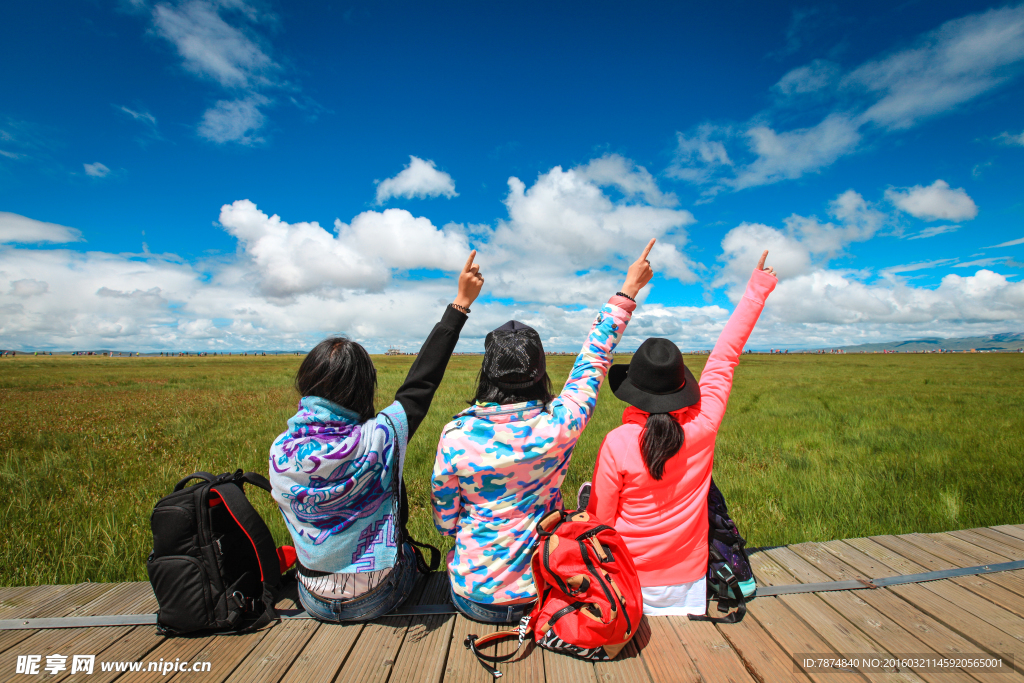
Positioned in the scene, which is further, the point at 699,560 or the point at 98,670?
the point at 699,560

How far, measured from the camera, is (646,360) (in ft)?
8.22

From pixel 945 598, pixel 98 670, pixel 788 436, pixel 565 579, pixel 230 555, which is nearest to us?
pixel 565 579

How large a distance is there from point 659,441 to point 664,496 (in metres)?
0.43

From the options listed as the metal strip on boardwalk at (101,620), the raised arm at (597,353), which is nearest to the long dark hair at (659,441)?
the raised arm at (597,353)

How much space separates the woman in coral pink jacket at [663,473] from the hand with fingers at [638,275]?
370 mm

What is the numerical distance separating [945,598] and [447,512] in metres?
3.48

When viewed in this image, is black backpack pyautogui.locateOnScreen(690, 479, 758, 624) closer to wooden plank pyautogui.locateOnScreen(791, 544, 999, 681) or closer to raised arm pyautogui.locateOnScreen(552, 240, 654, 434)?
wooden plank pyautogui.locateOnScreen(791, 544, 999, 681)

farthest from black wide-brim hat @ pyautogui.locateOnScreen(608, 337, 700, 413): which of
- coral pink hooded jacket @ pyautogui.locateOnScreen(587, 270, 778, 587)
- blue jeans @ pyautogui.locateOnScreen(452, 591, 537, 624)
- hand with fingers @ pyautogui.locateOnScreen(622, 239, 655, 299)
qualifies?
blue jeans @ pyautogui.locateOnScreen(452, 591, 537, 624)

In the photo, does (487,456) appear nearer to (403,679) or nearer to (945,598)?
(403,679)

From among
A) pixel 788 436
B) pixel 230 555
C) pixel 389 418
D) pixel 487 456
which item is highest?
pixel 389 418

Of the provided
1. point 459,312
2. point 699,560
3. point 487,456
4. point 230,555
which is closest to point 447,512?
point 487,456

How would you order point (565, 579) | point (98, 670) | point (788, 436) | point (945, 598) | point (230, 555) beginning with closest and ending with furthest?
point (565, 579) < point (98, 670) < point (230, 555) < point (945, 598) < point (788, 436)

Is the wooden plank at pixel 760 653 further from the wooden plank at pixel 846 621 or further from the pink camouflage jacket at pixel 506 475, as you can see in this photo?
the pink camouflage jacket at pixel 506 475

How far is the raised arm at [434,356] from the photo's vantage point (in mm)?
2490
